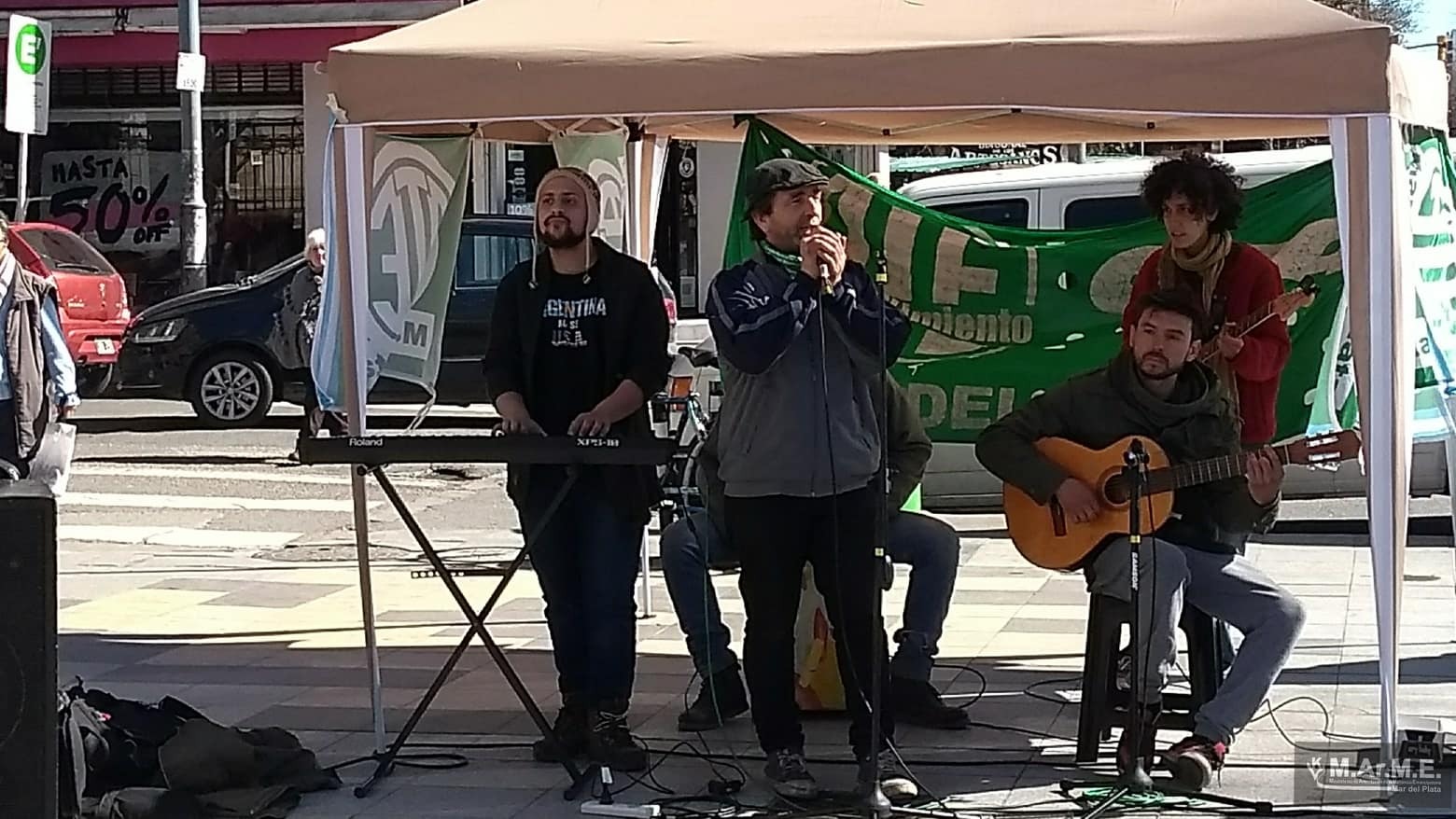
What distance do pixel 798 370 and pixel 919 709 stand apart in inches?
61.8

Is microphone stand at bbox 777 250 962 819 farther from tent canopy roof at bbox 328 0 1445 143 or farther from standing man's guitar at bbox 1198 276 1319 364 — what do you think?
standing man's guitar at bbox 1198 276 1319 364

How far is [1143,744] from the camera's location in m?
5.96

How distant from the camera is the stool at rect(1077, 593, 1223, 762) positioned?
6.00 meters

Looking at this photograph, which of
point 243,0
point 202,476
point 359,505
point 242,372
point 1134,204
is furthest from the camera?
point 243,0

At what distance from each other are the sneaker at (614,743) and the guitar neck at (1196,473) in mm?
1819

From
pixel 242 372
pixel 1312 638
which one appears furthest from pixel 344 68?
pixel 242 372

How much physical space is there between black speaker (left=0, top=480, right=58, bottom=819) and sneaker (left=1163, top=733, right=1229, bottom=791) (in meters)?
3.12

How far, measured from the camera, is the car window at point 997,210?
38.0ft

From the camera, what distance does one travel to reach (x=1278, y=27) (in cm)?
551

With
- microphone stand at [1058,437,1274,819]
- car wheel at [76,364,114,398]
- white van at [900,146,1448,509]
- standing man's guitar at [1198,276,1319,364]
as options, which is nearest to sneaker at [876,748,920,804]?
microphone stand at [1058,437,1274,819]

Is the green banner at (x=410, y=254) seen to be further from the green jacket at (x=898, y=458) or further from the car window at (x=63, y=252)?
the car window at (x=63, y=252)

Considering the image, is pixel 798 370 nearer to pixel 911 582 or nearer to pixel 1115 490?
pixel 1115 490

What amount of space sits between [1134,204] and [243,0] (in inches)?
534

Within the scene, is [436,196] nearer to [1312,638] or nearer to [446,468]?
[1312,638]
